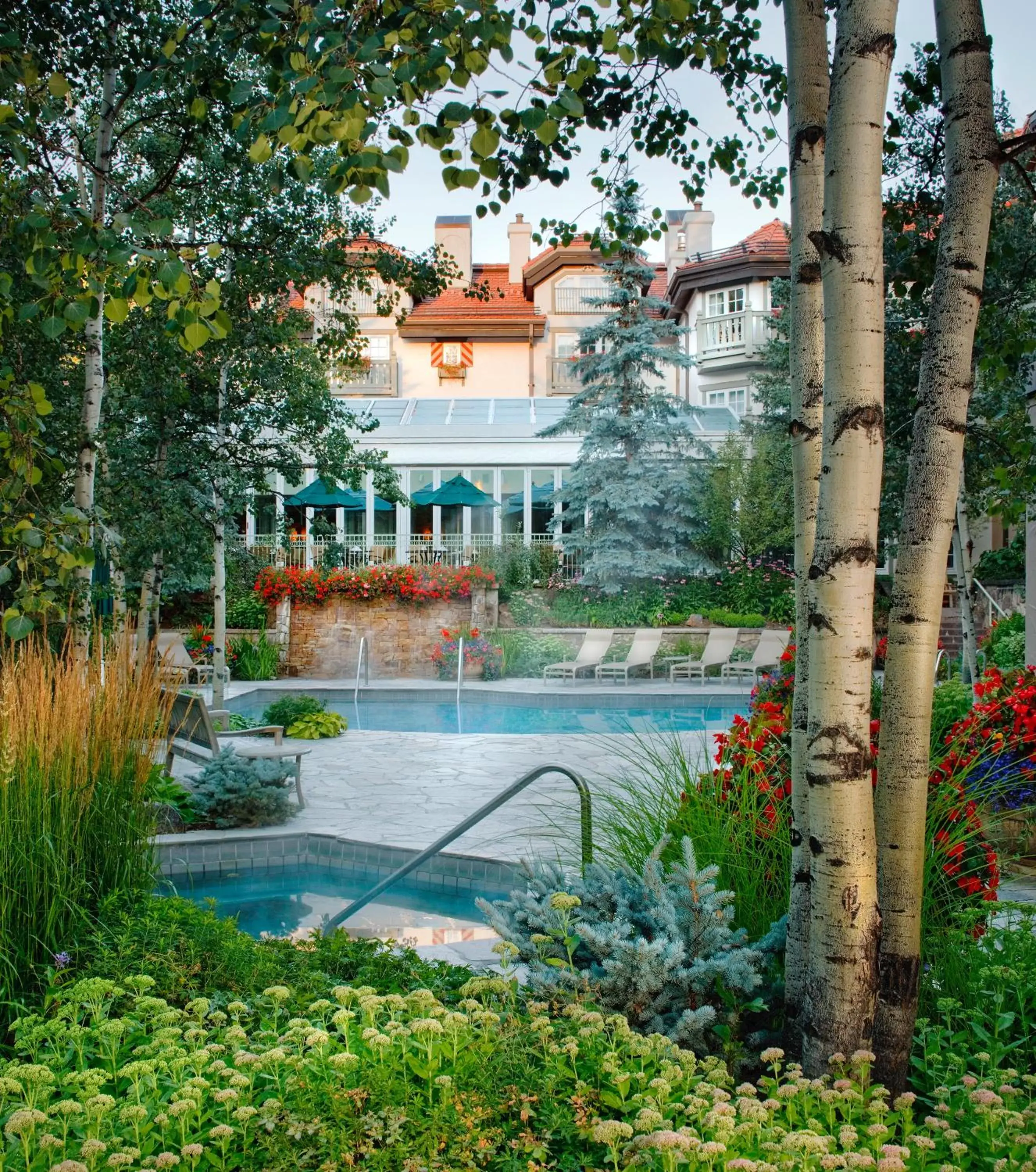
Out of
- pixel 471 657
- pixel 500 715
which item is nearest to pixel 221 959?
pixel 500 715

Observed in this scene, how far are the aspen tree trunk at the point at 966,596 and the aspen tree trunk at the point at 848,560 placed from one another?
756cm

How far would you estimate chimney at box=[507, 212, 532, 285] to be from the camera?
32625mm

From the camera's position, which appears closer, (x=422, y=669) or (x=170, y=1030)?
(x=170, y=1030)

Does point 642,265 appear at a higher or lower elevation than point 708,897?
higher

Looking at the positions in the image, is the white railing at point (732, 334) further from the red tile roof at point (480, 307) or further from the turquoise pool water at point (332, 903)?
the turquoise pool water at point (332, 903)

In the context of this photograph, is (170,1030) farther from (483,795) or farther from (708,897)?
(483,795)

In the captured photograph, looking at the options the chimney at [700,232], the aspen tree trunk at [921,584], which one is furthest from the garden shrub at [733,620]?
the chimney at [700,232]

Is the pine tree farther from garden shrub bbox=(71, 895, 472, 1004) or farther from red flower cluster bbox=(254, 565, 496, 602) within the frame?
garden shrub bbox=(71, 895, 472, 1004)

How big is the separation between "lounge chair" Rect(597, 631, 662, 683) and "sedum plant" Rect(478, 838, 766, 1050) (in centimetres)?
1253

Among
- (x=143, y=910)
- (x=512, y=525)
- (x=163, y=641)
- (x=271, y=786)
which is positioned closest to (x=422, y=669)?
(x=163, y=641)

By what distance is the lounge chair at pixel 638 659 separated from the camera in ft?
51.5

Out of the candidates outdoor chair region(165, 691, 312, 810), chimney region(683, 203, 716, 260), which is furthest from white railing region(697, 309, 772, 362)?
outdoor chair region(165, 691, 312, 810)

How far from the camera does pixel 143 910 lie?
127 inches

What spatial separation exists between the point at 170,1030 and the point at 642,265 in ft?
65.5
